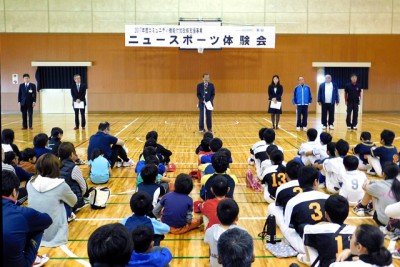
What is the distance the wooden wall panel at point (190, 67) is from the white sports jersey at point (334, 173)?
1327cm

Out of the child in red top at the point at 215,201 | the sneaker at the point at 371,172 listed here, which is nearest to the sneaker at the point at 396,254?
the child in red top at the point at 215,201

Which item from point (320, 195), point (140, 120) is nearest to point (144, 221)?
point (320, 195)

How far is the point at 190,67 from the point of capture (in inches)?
750

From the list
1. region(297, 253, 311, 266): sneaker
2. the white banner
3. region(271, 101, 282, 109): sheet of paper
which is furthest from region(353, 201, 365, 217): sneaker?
the white banner

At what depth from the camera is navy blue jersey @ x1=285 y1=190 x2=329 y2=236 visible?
3803 millimetres

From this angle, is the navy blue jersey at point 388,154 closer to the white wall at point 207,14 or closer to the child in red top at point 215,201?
the child in red top at point 215,201

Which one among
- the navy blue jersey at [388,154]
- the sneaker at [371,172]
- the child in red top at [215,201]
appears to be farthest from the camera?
the sneaker at [371,172]

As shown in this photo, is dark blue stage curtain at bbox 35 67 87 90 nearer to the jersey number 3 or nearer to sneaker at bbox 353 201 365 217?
sneaker at bbox 353 201 365 217

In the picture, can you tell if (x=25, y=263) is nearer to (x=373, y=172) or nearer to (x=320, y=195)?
(x=320, y=195)

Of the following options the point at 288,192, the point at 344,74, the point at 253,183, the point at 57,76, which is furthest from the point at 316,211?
the point at 57,76

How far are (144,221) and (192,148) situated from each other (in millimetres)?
6373

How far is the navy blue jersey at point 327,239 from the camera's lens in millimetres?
3182

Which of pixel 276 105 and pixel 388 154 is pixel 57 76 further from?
pixel 388 154

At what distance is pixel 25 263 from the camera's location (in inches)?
124
